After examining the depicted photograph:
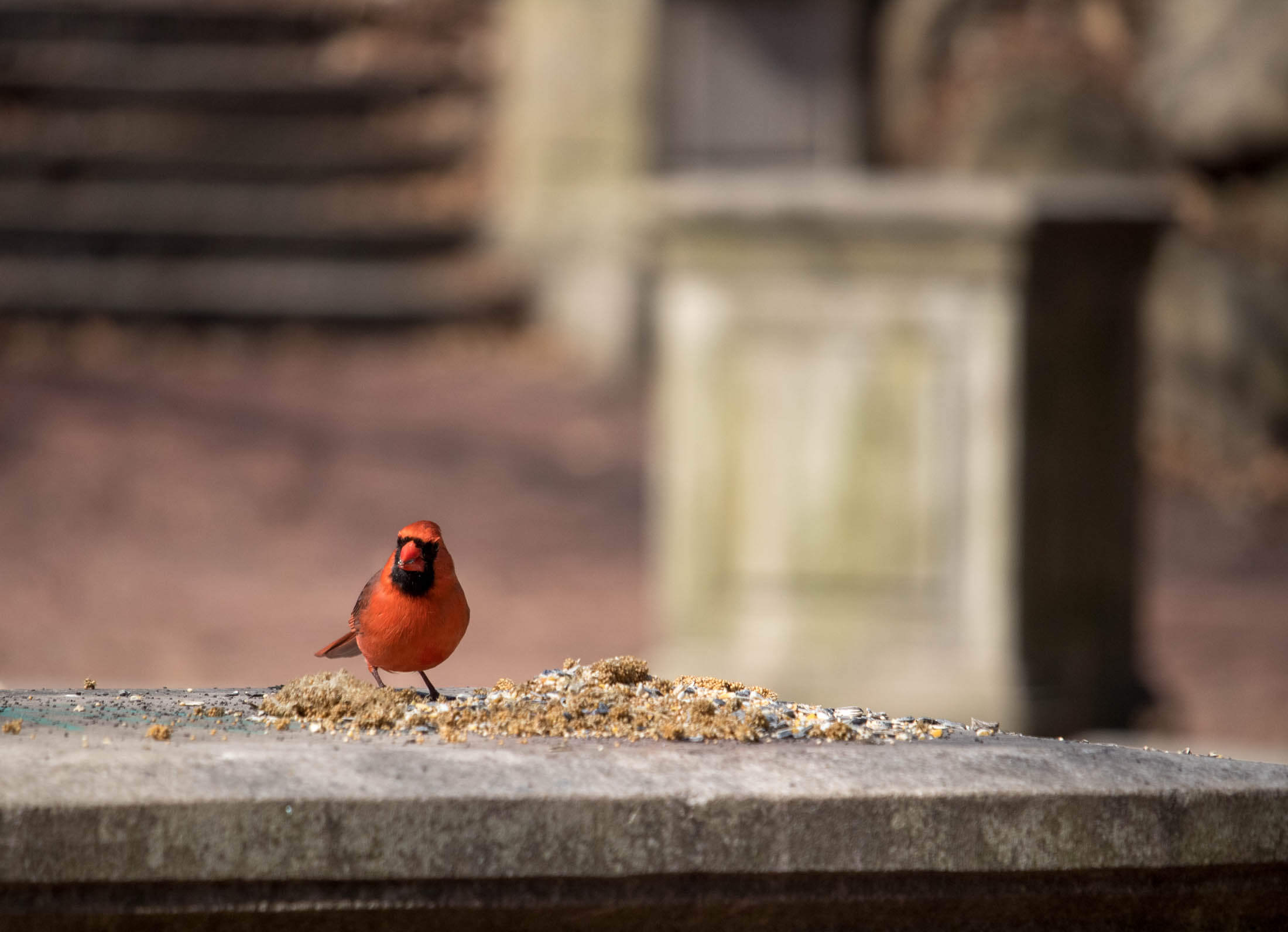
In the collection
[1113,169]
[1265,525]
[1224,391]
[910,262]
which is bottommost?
[1265,525]

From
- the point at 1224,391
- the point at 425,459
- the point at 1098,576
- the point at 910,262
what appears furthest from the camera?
the point at 1224,391

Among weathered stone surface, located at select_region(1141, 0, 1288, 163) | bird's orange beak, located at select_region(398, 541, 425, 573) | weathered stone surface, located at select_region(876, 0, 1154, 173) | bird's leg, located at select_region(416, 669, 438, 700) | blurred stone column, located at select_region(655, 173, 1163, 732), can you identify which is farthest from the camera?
weathered stone surface, located at select_region(876, 0, 1154, 173)

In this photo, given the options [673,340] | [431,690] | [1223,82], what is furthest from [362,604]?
[1223,82]

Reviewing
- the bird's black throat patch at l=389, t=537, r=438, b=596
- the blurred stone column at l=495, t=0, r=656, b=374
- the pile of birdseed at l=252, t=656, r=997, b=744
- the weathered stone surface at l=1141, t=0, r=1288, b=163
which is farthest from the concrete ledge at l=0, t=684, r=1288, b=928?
the weathered stone surface at l=1141, t=0, r=1288, b=163

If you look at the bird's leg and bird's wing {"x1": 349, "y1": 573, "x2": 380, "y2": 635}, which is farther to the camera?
the bird's leg

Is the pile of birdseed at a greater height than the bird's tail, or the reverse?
the bird's tail

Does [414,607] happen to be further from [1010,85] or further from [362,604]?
[1010,85]

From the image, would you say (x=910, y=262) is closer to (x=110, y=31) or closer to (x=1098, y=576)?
(x=1098, y=576)

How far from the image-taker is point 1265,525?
9.67 meters

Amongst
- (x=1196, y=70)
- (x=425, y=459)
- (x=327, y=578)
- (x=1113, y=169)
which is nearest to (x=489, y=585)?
(x=327, y=578)

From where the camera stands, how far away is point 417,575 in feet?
4.42

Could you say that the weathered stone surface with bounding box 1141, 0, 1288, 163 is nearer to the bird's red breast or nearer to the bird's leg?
the bird's leg

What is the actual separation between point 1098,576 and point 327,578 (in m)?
4.05

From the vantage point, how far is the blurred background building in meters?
5.02
